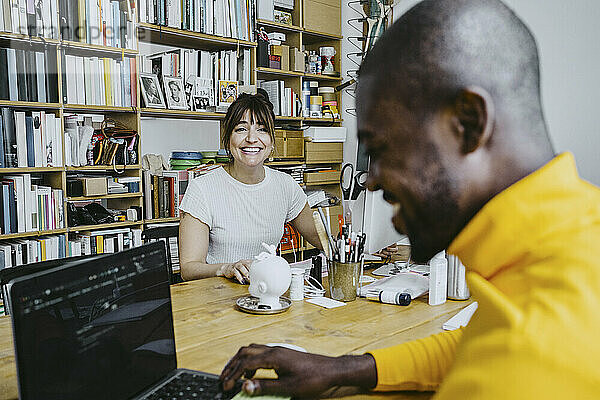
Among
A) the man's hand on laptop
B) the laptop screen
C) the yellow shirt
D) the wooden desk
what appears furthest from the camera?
the wooden desk

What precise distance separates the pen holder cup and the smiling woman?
0.67 metres

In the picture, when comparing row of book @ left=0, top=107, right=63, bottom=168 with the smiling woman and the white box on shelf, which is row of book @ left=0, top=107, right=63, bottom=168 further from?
the white box on shelf

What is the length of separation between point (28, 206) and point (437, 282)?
234 centimetres

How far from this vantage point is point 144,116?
354cm

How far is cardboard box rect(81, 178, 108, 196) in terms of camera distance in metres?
3.11

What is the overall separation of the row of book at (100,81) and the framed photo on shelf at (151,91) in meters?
0.06

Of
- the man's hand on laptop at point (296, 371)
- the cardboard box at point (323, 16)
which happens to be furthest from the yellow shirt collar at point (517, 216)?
the cardboard box at point (323, 16)

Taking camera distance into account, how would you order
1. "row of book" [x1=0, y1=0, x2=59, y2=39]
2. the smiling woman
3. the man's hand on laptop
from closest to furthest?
the man's hand on laptop → the smiling woman → "row of book" [x1=0, y1=0, x2=59, y2=39]

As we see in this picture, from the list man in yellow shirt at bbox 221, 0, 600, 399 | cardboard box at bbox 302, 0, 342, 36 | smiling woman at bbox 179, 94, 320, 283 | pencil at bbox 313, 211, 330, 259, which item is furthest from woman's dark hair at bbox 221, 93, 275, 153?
cardboard box at bbox 302, 0, 342, 36

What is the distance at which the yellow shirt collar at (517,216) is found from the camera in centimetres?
54

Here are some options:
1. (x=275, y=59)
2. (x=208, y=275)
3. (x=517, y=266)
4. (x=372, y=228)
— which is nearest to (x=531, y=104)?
(x=517, y=266)

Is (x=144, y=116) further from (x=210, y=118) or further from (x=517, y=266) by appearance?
(x=517, y=266)

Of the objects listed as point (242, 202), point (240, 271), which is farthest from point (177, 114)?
point (240, 271)

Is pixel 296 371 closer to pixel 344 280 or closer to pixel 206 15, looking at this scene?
pixel 344 280
